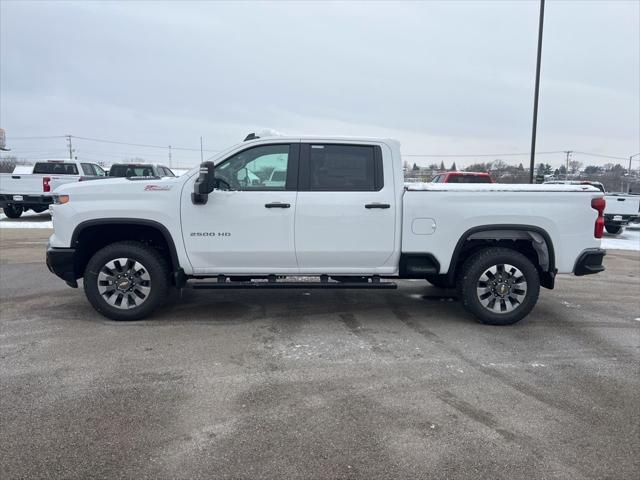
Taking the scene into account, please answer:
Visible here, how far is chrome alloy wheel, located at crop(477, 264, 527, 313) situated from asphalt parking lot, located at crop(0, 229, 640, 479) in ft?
→ 0.93

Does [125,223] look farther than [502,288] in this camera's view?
No

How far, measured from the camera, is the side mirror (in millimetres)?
5137

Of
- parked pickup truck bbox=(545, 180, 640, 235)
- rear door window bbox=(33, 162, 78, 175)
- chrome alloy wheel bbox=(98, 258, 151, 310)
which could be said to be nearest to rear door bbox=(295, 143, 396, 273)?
chrome alloy wheel bbox=(98, 258, 151, 310)

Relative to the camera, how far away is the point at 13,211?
16.9m

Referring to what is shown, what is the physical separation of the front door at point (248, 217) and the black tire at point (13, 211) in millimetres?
14550

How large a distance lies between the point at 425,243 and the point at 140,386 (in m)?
3.27

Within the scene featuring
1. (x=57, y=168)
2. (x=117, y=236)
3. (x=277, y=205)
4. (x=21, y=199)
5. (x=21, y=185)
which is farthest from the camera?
(x=57, y=168)

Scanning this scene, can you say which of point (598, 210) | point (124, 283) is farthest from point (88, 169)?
point (598, 210)

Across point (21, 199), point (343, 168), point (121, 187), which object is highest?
point (343, 168)

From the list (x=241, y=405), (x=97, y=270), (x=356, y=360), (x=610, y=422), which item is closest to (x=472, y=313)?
(x=356, y=360)

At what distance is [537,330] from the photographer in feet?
18.2

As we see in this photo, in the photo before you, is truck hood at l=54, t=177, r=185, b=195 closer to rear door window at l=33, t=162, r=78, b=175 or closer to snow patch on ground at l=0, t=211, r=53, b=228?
snow patch on ground at l=0, t=211, r=53, b=228

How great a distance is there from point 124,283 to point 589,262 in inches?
208

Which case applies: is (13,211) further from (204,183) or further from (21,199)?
(204,183)
